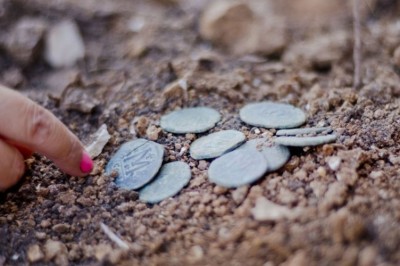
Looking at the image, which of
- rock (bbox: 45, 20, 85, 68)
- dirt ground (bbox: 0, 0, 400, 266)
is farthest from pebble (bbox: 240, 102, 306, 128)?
rock (bbox: 45, 20, 85, 68)

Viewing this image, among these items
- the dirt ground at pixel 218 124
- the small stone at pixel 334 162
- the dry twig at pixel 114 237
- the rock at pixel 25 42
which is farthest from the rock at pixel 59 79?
the small stone at pixel 334 162

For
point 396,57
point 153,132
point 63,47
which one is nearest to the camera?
point 153,132

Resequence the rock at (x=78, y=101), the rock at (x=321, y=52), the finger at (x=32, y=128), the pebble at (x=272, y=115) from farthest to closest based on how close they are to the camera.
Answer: the rock at (x=321, y=52) < the rock at (x=78, y=101) < the pebble at (x=272, y=115) < the finger at (x=32, y=128)

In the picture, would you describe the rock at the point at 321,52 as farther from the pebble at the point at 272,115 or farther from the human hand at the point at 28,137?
the human hand at the point at 28,137

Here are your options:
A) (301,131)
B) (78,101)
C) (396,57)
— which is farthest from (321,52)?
(78,101)

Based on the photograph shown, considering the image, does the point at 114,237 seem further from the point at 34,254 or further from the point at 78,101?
the point at 78,101

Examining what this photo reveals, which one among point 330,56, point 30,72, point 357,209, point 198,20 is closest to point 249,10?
point 198,20
